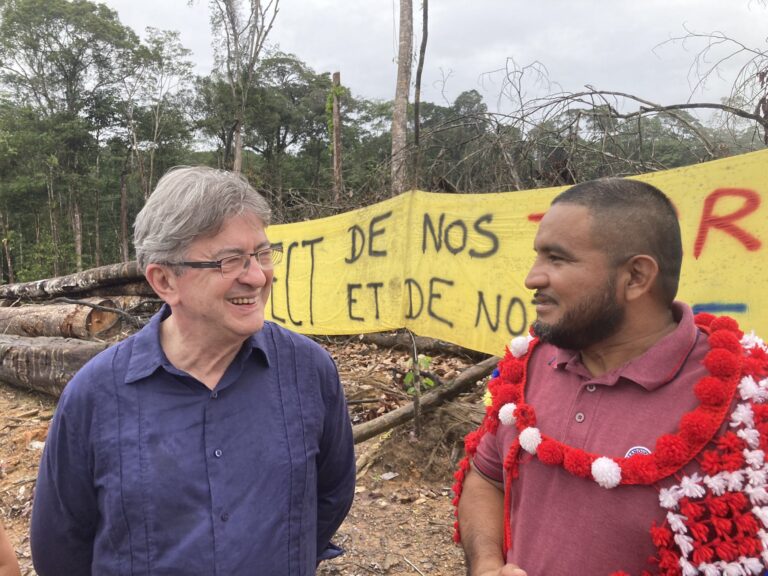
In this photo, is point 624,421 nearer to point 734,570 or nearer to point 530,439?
point 530,439

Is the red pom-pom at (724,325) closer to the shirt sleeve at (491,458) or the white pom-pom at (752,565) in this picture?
the white pom-pom at (752,565)

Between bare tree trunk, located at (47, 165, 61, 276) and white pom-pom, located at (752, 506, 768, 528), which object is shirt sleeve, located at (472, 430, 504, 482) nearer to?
white pom-pom, located at (752, 506, 768, 528)

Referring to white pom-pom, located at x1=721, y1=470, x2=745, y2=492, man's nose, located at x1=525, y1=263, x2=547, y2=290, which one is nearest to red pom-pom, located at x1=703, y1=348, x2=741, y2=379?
white pom-pom, located at x1=721, y1=470, x2=745, y2=492

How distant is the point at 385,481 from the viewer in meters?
3.99

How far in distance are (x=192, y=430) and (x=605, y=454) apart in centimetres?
104

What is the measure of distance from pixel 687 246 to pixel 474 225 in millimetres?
1314

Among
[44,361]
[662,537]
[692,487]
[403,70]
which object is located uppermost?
[403,70]

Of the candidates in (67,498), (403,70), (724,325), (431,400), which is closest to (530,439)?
(724,325)

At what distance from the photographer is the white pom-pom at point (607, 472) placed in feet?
3.91

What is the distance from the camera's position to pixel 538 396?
1479 millimetres

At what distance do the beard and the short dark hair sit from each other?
101 millimetres

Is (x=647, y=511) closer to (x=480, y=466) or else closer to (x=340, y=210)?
(x=480, y=466)

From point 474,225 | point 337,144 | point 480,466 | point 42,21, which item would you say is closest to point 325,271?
point 474,225

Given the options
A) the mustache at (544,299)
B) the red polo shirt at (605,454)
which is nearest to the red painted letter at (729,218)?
the red polo shirt at (605,454)
